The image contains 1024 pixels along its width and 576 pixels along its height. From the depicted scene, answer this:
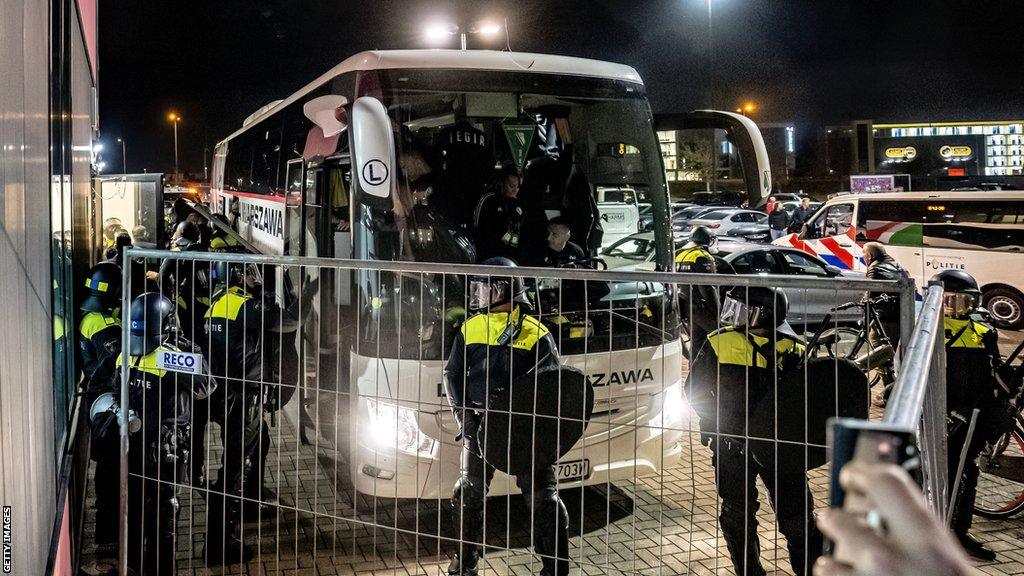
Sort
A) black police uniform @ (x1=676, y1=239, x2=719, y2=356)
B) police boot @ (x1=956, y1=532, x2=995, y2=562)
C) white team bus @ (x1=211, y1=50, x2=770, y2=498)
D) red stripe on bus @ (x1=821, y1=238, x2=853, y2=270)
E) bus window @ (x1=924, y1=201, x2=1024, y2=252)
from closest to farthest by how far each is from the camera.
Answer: white team bus @ (x1=211, y1=50, x2=770, y2=498) < police boot @ (x1=956, y1=532, x2=995, y2=562) < black police uniform @ (x1=676, y1=239, x2=719, y2=356) < bus window @ (x1=924, y1=201, x2=1024, y2=252) < red stripe on bus @ (x1=821, y1=238, x2=853, y2=270)

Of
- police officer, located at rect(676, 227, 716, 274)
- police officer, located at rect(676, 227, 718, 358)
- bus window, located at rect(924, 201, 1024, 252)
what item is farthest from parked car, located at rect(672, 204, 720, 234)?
police officer, located at rect(676, 227, 718, 358)

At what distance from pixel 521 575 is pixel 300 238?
3.91m

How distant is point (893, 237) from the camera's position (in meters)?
16.9

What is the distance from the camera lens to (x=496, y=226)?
255 inches

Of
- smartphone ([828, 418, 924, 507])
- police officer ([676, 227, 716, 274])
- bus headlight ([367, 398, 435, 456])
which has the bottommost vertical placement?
bus headlight ([367, 398, 435, 456])

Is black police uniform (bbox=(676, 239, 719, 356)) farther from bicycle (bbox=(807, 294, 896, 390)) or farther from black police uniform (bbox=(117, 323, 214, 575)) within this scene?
black police uniform (bbox=(117, 323, 214, 575))

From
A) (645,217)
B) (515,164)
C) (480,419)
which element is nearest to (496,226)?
(515,164)

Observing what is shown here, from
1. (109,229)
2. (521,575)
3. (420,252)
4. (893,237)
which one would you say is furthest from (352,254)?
(893,237)

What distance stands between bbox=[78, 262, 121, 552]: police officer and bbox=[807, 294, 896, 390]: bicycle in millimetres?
3851

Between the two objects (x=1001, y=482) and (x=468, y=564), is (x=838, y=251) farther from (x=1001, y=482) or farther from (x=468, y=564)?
(x=468, y=564)

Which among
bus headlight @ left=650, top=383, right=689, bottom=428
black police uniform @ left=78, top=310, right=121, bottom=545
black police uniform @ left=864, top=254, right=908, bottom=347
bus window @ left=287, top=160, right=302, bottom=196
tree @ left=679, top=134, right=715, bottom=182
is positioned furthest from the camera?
tree @ left=679, top=134, right=715, bottom=182

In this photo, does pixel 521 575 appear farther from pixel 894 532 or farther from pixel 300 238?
pixel 894 532

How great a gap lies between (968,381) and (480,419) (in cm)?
301

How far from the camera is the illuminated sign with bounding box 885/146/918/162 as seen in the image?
73.6 m
